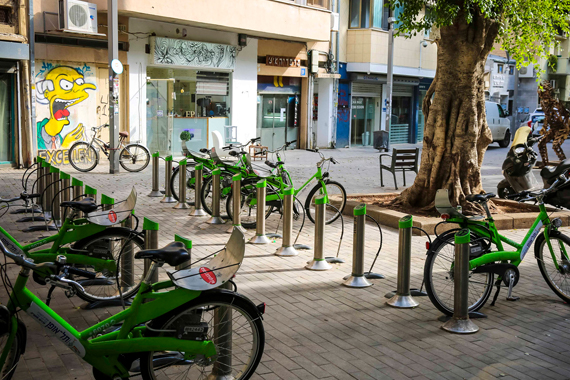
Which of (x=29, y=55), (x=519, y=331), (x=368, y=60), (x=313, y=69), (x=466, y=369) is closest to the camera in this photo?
(x=466, y=369)

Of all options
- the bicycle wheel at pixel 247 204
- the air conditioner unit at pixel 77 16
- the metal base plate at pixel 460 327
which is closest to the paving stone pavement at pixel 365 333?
the metal base plate at pixel 460 327

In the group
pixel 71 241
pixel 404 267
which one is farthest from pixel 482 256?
pixel 71 241

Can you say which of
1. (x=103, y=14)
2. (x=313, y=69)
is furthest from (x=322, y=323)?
(x=313, y=69)

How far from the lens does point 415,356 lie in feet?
15.8

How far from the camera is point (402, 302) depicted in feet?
19.7

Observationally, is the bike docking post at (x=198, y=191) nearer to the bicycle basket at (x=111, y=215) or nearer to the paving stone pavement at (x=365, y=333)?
the paving stone pavement at (x=365, y=333)

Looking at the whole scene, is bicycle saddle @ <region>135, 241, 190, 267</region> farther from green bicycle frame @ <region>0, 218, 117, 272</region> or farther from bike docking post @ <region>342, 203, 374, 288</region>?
bike docking post @ <region>342, 203, 374, 288</region>

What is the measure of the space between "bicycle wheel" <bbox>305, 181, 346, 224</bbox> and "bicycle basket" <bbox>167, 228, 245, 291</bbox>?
18.9ft

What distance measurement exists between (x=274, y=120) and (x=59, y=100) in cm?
938

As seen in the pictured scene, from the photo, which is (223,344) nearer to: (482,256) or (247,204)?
(482,256)

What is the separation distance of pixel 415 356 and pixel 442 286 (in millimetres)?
1110

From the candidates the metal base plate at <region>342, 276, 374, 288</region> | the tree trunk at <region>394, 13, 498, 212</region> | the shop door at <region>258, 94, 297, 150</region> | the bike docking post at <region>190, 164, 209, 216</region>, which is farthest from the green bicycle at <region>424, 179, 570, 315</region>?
the shop door at <region>258, 94, 297, 150</region>

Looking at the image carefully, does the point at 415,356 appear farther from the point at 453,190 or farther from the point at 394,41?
the point at 394,41

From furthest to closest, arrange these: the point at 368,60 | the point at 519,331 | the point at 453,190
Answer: the point at 368,60 < the point at 453,190 < the point at 519,331
